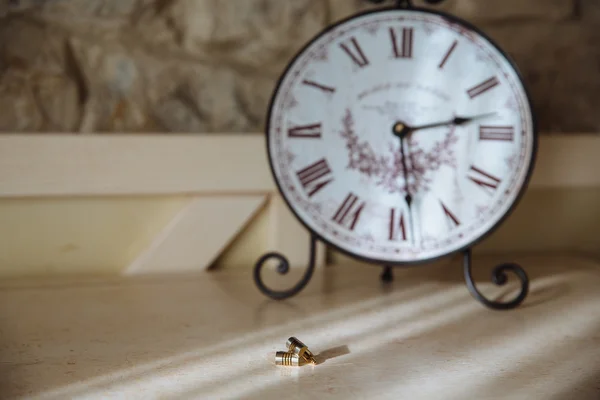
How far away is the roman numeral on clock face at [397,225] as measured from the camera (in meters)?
1.05

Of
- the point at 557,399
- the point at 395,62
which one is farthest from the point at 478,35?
the point at 557,399

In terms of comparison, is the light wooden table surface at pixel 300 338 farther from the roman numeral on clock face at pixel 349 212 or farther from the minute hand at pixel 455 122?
the minute hand at pixel 455 122

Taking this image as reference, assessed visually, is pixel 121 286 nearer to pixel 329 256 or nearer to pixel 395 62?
pixel 329 256

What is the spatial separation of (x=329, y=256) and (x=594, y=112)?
649 millimetres

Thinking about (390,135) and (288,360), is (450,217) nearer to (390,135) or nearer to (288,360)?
(390,135)

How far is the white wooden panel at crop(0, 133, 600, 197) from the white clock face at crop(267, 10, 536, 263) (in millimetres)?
194

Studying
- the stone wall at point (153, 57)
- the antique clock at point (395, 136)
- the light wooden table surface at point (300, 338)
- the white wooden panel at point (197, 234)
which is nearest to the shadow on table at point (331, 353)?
the light wooden table surface at point (300, 338)

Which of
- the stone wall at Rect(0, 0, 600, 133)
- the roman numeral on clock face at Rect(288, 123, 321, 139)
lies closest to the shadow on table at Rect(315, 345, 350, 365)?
the roman numeral on clock face at Rect(288, 123, 321, 139)

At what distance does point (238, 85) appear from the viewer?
50.3 inches

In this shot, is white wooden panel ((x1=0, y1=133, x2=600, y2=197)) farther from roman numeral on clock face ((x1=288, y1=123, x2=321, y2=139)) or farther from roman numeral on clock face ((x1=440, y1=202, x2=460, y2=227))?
roman numeral on clock face ((x1=440, y1=202, x2=460, y2=227))

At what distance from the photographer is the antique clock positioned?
104 cm

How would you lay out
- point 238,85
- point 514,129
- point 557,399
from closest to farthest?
1. point 557,399
2. point 514,129
3. point 238,85

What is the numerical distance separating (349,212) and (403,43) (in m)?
0.28

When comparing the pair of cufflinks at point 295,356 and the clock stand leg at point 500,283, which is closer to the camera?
the pair of cufflinks at point 295,356
